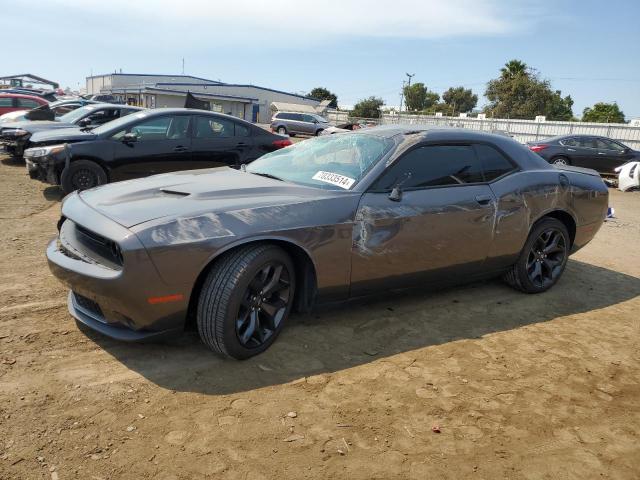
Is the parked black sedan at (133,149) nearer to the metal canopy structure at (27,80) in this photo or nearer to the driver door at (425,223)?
the driver door at (425,223)

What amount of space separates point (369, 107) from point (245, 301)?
74.6 meters

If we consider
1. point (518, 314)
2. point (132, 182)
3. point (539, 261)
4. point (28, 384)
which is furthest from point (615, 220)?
point (28, 384)

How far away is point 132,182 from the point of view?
354 cm

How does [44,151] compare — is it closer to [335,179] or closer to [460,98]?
[335,179]

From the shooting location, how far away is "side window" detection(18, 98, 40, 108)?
56.2 ft

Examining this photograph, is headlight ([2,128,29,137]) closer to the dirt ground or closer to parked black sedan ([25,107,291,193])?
parked black sedan ([25,107,291,193])

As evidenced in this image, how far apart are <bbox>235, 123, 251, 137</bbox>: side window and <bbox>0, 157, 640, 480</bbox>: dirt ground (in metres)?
4.17

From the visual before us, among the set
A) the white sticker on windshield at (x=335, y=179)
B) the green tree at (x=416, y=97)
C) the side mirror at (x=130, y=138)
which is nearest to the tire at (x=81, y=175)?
the side mirror at (x=130, y=138)

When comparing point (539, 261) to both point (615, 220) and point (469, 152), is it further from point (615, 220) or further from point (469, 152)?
point (615, 220)

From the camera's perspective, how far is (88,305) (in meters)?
3.01

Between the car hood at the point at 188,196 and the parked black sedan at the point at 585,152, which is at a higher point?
the parked black sedan at the point at 585,152

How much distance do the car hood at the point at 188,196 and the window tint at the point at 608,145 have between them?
15.6 m

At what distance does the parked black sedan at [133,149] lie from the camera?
7016 mm

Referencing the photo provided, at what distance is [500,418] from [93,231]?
2521 mm
